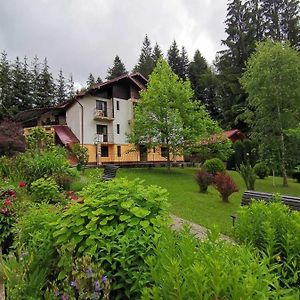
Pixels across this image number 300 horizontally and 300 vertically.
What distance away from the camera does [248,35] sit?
4053cm

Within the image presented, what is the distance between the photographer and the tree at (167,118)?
22.8 meters

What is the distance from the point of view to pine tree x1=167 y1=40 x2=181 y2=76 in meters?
54.8

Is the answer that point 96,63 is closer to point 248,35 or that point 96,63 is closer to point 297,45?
point 248,35

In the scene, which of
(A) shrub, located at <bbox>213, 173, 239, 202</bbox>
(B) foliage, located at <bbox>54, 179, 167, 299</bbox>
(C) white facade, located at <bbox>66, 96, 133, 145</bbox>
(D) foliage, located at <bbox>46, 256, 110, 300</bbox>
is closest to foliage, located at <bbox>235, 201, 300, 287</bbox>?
(B) foliage, located at <bbox>54, 179, 167, 299</bbox>

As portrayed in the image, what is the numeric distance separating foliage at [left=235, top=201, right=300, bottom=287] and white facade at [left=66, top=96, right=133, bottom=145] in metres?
27.8

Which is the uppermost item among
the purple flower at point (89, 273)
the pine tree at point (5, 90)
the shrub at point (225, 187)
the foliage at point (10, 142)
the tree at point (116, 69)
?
the tree at point (116, 69)

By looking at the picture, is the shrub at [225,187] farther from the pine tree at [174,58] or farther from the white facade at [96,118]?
the pine tree at [174,58]

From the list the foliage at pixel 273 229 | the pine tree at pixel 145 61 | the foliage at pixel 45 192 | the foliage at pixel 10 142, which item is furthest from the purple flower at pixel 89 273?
the pine tree at pixel 145 61

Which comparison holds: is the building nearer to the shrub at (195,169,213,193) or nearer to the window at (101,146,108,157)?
the window at (101,146,108,157)

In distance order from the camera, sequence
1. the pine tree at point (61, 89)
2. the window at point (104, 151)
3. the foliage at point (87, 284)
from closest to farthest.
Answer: the foliage at point (87, 284), the window at point (104, 151), the pine tree at point (61, 89)

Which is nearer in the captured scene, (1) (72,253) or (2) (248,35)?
(1) (72,253)

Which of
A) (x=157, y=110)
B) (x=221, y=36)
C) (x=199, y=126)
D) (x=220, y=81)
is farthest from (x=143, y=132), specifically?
(x=221, y=36)

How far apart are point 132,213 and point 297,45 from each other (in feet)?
142

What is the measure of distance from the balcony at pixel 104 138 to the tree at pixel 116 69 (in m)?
23.8
